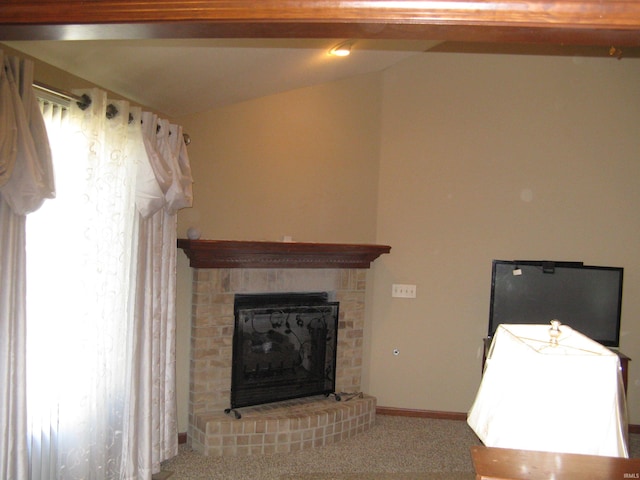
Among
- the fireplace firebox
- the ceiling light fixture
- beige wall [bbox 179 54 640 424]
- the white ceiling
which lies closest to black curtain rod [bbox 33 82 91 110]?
the white ceiling

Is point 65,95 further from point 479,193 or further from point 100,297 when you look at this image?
point 479,193

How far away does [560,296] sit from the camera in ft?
13.3

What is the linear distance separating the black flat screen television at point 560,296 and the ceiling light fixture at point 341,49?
1.92 meters

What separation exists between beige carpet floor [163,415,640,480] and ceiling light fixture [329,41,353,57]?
8.12 ft

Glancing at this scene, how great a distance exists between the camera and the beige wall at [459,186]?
425 cm

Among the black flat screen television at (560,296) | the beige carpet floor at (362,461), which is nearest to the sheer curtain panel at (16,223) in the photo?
the beige carpet floor at (362,461)

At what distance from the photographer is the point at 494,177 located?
14.3 feet

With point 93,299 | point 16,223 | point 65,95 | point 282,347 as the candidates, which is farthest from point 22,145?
point 282,347

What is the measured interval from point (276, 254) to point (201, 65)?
144 cm

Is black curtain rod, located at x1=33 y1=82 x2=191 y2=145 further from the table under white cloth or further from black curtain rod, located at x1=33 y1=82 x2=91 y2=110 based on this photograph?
the table under white cloth

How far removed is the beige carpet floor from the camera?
3252mm

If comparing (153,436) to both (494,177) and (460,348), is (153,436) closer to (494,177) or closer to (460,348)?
(460,348)

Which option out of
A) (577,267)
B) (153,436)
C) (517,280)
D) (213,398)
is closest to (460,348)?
(517,280)

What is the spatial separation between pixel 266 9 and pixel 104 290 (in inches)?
71.2
